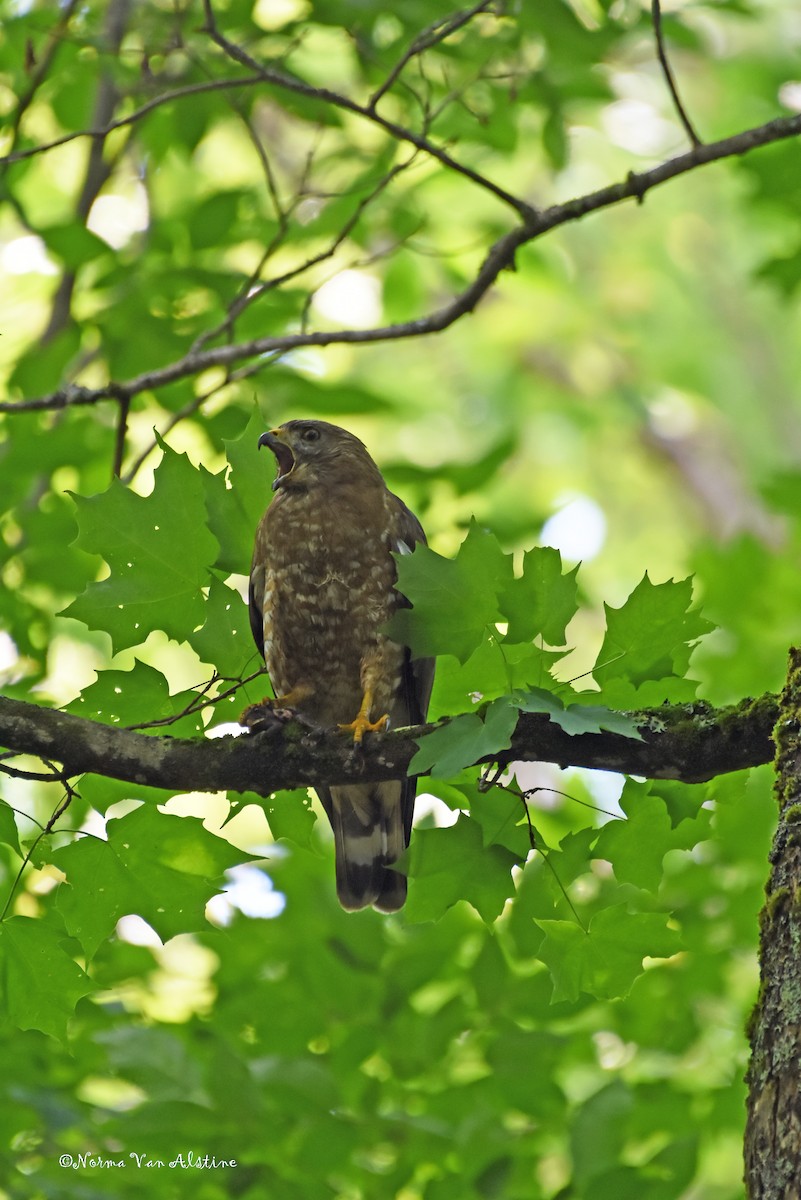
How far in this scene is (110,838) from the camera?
2.62 metres

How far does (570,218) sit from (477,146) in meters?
1.52

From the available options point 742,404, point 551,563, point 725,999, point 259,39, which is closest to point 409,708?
point 725,999

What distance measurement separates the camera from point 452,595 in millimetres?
2312

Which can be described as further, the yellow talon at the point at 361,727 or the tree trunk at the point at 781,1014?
the yellow talon at the point at 361,727

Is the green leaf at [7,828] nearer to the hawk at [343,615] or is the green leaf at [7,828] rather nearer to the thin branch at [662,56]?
the hawk at [343,615]

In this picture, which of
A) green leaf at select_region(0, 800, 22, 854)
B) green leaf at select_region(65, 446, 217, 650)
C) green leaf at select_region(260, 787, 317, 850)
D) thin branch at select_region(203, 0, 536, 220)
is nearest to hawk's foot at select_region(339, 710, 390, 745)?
green leaf at select_region(260, 787, 317, 850)

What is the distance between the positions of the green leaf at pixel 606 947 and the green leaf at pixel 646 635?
1.50 feet

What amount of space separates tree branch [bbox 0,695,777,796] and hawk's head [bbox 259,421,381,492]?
1.41m

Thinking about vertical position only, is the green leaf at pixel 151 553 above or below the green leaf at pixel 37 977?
above

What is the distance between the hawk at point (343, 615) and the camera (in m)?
3.71

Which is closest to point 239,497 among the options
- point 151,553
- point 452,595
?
point 151,553

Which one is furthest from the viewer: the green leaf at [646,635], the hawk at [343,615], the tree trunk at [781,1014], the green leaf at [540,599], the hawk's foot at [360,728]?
the hawk at [343,615]

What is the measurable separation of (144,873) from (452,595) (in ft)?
3.01

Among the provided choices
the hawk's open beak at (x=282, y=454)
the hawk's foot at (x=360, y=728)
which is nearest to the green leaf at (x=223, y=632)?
the hawk's foot at (x=360, y=728)
